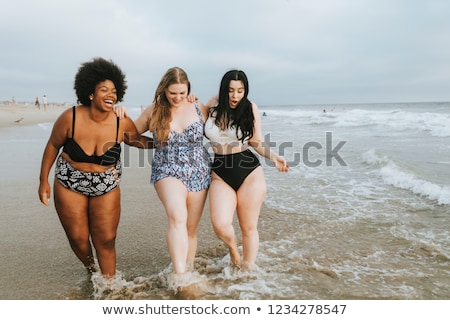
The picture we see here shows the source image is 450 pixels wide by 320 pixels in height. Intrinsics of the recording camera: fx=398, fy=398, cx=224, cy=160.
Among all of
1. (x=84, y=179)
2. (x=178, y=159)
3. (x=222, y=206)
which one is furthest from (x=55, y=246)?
(x=222, y=206)

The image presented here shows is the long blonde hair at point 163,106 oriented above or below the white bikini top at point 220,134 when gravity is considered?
above

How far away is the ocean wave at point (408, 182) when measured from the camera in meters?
7.29

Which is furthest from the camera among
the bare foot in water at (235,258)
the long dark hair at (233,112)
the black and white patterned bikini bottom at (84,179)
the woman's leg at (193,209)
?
the bare foot in water at (235,258)

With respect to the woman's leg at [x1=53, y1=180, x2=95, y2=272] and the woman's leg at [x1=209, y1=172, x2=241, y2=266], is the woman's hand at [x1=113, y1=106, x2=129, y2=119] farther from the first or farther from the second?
the woman's leg at [x1=209, y1=172, x2=241, y2=266]

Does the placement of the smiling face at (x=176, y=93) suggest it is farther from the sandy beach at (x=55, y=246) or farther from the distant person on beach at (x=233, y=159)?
the sandy beach at (x=55, y=246)

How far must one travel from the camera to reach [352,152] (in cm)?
1376

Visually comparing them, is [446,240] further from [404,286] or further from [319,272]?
[319,272]

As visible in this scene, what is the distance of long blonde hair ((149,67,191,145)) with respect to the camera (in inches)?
145

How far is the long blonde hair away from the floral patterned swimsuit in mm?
80

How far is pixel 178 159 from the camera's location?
377 centimetres

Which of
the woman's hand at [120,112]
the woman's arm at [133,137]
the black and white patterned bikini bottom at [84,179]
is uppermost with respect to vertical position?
the woman's hand at [120,112]

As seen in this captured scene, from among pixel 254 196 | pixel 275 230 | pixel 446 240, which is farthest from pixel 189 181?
A: pixel 446 240

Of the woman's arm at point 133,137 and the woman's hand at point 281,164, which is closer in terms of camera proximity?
the woman's arm at point 133,137

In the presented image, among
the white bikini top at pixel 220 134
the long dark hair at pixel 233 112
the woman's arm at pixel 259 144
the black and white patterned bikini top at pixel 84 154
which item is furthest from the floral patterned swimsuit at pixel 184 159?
the woman's arm at pixel 259 144
